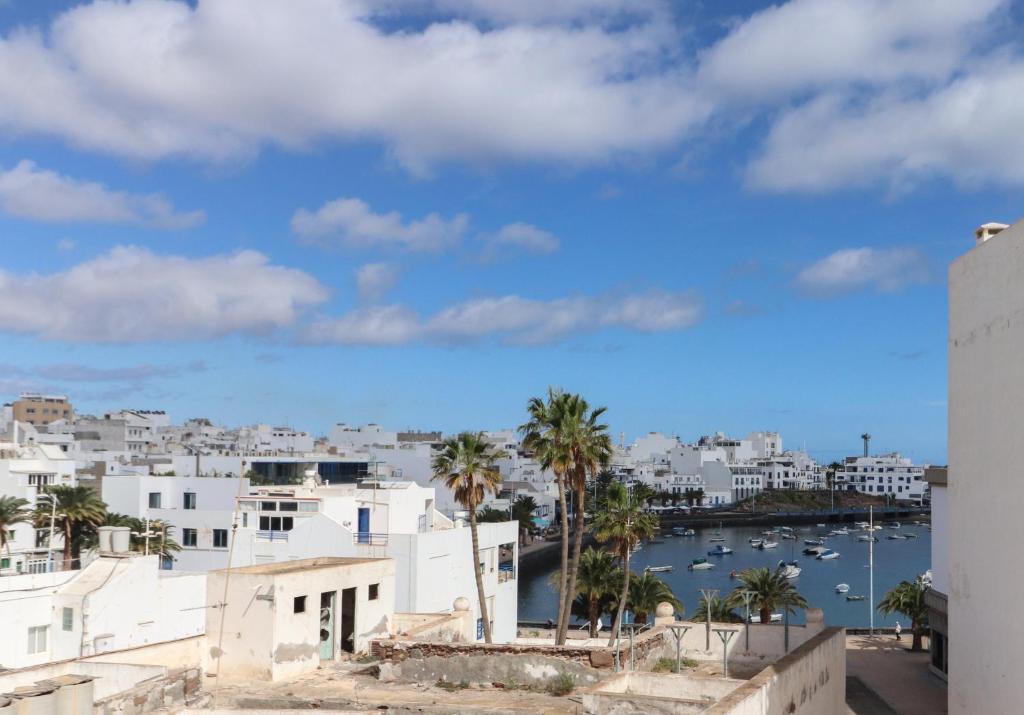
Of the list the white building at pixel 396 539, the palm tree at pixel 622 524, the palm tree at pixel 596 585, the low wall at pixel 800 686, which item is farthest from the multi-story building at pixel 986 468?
the palm tree at pixel 596 585

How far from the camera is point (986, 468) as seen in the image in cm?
1788

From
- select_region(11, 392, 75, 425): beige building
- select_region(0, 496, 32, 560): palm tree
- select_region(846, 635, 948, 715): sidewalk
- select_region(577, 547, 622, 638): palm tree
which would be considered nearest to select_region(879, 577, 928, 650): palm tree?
select_region(846, 635, 948, 715): sidewalk

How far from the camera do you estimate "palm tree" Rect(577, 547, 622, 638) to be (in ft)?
156

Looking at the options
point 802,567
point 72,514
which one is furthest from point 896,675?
point 802,567

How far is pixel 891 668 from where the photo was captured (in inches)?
1400

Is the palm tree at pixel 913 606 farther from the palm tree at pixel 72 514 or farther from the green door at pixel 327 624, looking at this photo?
the palm tree at pixel 72 514

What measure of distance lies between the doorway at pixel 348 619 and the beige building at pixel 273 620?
1.08 ft

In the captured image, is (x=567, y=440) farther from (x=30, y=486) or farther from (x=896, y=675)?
(x=30, y=486)

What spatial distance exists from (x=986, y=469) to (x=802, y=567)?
371ft

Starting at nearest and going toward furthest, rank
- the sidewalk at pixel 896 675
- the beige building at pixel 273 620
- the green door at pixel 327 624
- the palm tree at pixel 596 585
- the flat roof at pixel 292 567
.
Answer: the beige building at pixel 273 620, the flat roof at pixel 292 567, the green door at pixel 327 624, the sidewalk at pixel 896 675, the palm tree at pixel 596 585

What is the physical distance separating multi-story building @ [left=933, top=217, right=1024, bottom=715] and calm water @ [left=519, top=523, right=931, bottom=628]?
199 feet

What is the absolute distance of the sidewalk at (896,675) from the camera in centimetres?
2964

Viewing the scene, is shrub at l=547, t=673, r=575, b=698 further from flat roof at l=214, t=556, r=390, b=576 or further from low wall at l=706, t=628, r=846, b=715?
flat roof at l=214, t=556, r=390, b=576

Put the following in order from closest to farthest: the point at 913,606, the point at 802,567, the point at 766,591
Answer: the point at 913,606 < the point at 766,591 < the point at 802,567
